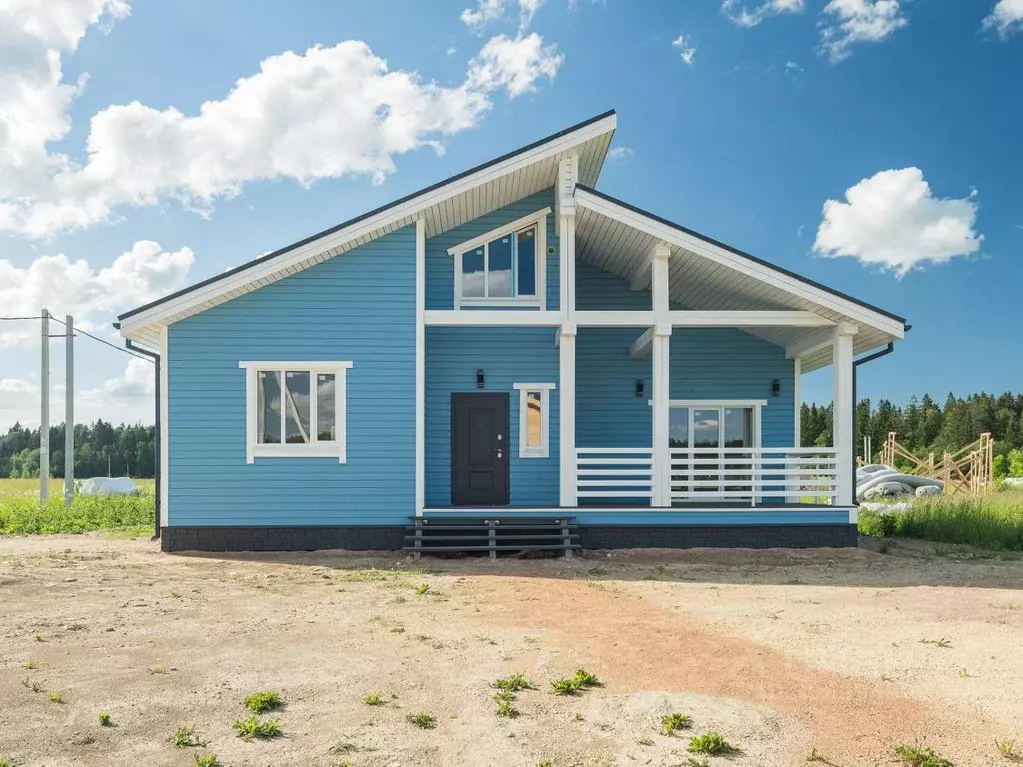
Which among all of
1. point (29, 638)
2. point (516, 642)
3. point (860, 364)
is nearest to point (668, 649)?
point (516, 642)

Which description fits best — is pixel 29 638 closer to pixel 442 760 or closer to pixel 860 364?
pixel 442 760

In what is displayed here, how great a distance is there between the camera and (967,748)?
14.4ft

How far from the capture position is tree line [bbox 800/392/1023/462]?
160 ft


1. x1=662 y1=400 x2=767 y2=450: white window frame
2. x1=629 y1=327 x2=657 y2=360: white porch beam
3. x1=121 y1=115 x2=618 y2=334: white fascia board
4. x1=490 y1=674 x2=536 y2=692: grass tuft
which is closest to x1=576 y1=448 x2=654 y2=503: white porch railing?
x1=662 y1=400 x2=767 y2=450: white window frame

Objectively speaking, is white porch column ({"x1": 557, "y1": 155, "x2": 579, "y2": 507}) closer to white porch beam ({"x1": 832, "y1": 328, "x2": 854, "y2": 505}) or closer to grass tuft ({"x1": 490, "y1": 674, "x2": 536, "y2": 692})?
white porch beam ({"x1": 832, "y1": 328, "x2": 854, "y2": 505})

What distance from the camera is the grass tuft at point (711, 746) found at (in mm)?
4277

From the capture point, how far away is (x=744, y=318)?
1226 centimetres

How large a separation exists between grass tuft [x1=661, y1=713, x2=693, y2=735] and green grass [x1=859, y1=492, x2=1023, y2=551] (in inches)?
419

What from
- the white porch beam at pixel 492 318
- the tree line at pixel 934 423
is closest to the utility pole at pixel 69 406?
the white porch beam at pixel 492 318

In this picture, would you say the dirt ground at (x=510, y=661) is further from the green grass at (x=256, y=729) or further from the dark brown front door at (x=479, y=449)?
the dark brown front door at (x=479, y=449)

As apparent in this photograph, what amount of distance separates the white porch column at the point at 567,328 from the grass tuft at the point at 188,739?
7.98m

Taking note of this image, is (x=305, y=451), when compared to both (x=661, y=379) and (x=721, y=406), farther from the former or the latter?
(x=721, y=406)

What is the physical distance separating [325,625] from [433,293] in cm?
716

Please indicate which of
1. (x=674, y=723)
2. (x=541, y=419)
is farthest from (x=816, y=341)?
(x=674, y=723)
